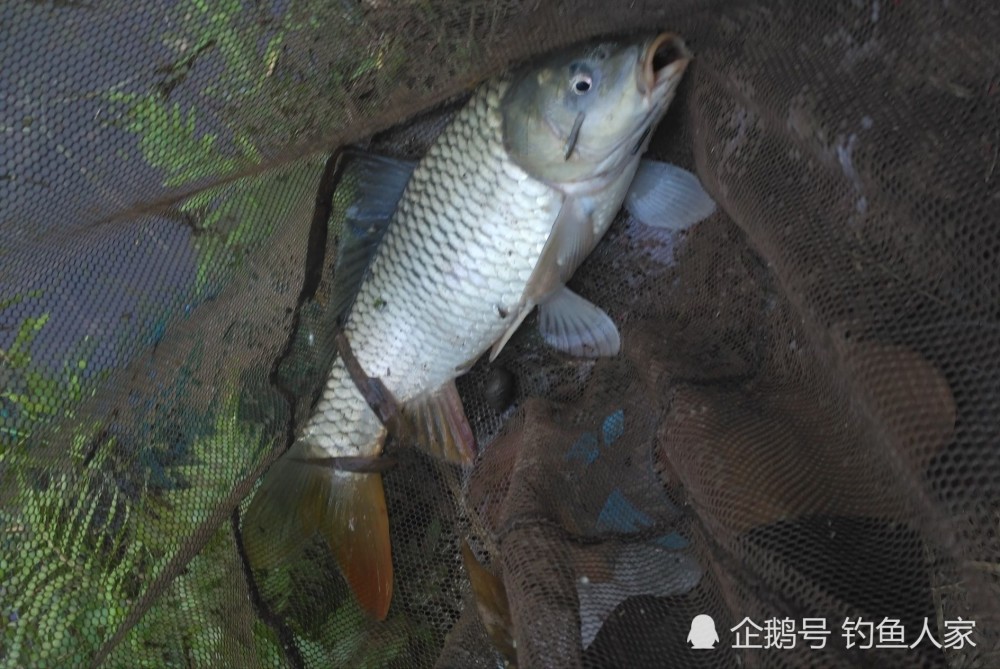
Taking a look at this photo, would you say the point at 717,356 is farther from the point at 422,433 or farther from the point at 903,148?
the point at 422,433

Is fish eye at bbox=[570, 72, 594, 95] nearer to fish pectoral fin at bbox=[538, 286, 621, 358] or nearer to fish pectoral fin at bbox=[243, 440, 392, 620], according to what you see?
fish pectoral fin at bbox=[538, 286, 621, 358]

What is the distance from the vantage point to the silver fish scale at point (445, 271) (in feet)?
4.70

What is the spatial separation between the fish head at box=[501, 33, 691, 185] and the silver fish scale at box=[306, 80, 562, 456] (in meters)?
0.04

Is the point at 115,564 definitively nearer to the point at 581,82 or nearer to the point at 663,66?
the point at 581,82

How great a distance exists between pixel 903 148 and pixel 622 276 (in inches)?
27.9

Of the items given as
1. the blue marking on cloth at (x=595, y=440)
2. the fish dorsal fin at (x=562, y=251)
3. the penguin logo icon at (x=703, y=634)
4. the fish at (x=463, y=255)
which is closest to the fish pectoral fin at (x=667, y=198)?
the fish at (x=463, y=255)

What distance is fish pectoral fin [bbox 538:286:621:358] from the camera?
1499 mm

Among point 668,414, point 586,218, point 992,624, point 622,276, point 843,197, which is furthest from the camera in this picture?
point 622,276

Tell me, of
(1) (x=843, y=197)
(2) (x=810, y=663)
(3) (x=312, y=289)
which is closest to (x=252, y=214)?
(3) (x=312, y=289)

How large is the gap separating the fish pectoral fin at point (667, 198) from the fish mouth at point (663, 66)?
0.73 feet

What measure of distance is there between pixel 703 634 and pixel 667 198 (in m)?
0.82

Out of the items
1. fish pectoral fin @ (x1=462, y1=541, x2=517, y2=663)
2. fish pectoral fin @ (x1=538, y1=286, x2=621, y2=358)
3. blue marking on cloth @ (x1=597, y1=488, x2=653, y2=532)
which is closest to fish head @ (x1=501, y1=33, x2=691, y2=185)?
fish pectoral fin @ (x1=538, y1=286, x2=621, y2=358)

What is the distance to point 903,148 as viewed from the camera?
90 cm

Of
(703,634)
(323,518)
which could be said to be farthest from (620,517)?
(323,518)
